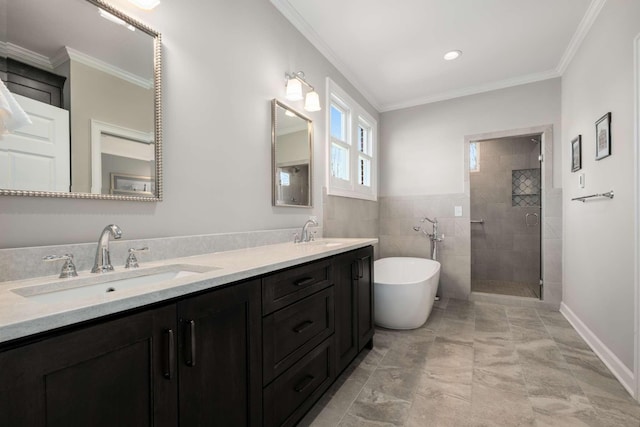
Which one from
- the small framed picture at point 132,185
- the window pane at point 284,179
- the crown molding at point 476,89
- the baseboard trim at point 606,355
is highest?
the crown molding at point 476,89

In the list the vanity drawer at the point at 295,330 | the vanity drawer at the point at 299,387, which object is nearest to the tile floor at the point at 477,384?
the vanity drawer at the point at 299,387

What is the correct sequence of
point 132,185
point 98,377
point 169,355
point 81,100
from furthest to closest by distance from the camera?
point 132,185, point 81,100, point 169,355, point 98,377

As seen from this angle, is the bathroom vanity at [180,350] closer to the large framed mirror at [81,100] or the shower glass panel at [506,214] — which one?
the large framed mirror at [81,100]

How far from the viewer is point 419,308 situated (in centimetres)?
260

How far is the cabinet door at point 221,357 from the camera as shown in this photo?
0.86 metres

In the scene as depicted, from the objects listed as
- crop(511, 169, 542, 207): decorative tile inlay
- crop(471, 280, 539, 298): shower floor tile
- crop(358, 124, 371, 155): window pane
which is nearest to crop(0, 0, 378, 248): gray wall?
crop(358, 124, 371, 155): window pane

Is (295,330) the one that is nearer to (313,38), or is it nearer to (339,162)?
(339,162)

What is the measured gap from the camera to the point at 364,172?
3732 mm

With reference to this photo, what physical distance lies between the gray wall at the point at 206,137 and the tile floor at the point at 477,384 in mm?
1189

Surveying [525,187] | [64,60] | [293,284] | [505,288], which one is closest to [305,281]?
[293,284]

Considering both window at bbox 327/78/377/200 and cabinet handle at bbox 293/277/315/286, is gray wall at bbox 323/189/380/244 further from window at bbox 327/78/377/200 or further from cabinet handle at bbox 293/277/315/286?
cabinet handle at bbox 293/277/315/286

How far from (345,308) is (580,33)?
3.05 metres

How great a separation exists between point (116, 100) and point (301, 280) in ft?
3.65

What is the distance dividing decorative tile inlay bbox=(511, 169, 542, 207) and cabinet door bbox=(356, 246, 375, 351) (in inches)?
139
